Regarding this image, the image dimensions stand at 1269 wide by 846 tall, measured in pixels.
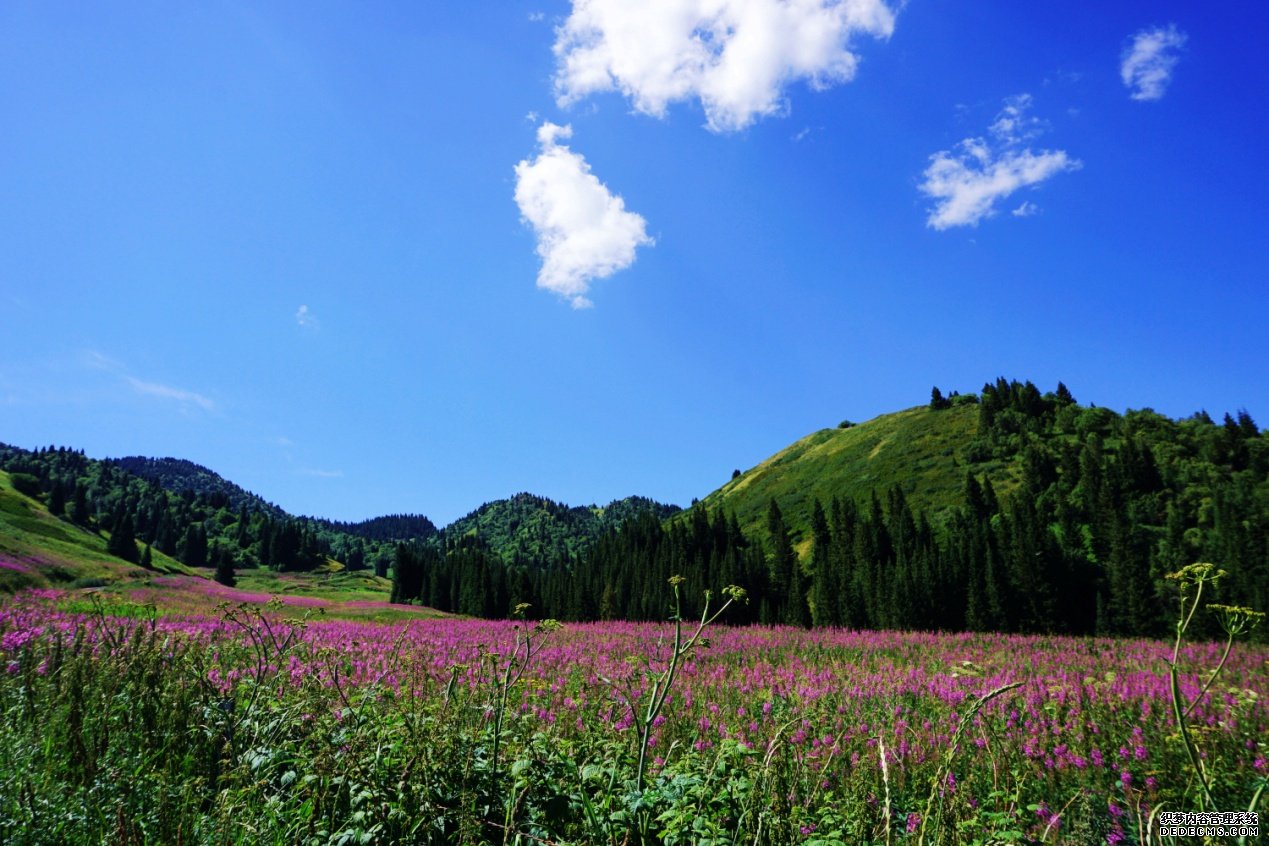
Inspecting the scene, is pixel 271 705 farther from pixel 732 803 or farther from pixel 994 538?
pixel 994 538

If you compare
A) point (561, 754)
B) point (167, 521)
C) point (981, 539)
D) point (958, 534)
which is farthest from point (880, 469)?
point (167, 521)

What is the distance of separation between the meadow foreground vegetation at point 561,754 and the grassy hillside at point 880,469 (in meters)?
61.7

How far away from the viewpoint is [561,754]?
3.74m

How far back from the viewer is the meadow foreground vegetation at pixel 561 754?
2.82 m

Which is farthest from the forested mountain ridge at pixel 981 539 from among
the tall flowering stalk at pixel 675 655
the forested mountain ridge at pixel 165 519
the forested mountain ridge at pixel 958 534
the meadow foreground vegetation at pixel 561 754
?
the forested mountain ridge at pixel 165 519

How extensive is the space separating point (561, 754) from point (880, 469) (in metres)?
84.5

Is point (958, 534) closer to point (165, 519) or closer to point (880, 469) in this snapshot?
point (880, 469)

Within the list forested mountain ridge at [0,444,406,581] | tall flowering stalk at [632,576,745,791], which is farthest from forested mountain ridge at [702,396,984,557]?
forested mountain ridge at [0,444,406,581]

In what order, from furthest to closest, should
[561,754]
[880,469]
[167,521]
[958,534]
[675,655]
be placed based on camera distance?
[167,521], [880,469], [958,534], [561,754], [675,655]

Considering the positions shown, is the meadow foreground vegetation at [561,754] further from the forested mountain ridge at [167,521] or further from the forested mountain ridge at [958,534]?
the forested mountain ridge at [167,521]

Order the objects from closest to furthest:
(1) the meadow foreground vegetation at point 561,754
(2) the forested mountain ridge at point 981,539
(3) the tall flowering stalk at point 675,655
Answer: (3) the tall flowering stalk at point 675,655
(1) the meadow foreground vegetation at point 561,754
(2) the forested mountain ridge at point 981,539

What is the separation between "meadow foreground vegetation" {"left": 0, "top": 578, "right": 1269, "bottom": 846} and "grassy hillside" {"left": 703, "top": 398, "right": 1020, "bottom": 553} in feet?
202

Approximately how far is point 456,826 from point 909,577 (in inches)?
1636

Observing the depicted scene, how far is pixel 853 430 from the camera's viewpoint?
108 metres
